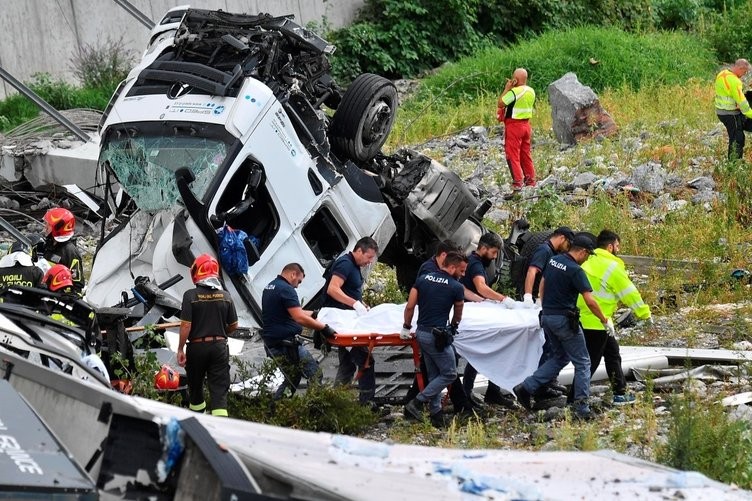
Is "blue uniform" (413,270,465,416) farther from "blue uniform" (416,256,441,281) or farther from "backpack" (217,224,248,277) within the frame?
"backpack" (217,224,248,277)

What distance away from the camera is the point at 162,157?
34.3 feet

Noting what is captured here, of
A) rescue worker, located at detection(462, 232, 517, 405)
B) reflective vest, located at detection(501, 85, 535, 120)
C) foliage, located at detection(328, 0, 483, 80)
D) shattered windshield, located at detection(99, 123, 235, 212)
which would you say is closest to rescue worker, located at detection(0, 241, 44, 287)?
shattered windshield, located at detection(99, 123, 235, 212)

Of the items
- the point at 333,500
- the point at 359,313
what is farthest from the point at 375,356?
the point at 333,500

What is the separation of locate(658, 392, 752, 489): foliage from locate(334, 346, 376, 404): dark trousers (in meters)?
2.59

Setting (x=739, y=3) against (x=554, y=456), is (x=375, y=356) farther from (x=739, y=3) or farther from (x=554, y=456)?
(x=739, y=3)

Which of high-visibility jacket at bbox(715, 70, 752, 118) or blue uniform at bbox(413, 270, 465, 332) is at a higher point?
blue uniform at bbox(413, 270, 465, 332)

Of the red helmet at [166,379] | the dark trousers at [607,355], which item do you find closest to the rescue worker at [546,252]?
the dark trousers at [607,355]

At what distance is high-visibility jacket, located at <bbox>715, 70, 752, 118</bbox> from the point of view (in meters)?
15.5

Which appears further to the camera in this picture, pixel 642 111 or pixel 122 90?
pixel 642 111

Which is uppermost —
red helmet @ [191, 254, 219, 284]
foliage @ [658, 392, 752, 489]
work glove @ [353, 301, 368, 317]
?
red helmet @ [191, 254, 219, 284]

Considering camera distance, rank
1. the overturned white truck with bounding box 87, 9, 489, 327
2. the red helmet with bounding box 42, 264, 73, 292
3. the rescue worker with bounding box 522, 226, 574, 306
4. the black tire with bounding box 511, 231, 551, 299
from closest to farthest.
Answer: the red helmet with bounding box 42, 264, 73, 292
the rescue worker with bounding box 522, 226, 574, 306
the overturned white truck with bounding box 87, 9, 489, 327
the black tire with bounding box 511, 231, 551, 299

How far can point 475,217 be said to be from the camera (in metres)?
12.6

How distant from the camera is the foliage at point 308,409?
891cm

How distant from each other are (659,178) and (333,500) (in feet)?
40.5
